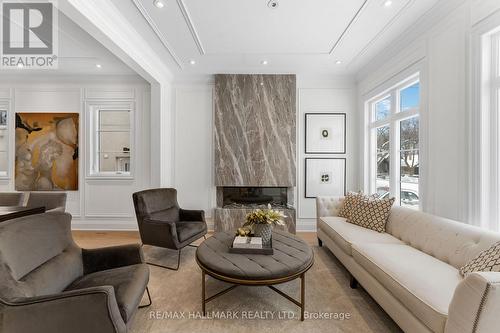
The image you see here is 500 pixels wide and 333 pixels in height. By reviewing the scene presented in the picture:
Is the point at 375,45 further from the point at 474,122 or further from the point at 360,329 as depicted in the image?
the point at 360,329

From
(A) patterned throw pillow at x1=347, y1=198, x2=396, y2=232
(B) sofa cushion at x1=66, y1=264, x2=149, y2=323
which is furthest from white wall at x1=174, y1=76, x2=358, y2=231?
(B) sofa cushion at x1=66, y1=264, x2=149, y2=323

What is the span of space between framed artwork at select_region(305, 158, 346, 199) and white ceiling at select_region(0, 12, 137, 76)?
3642 millimetres

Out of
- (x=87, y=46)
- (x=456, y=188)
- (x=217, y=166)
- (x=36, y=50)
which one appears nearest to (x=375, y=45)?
(x=456, y=188)

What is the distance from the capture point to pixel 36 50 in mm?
3127

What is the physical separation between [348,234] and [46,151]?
5058mm

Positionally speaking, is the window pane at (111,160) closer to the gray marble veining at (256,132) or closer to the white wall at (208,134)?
the white wall at (208,134)

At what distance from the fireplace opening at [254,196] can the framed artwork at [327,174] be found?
568mm

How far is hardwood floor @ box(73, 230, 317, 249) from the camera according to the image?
3461mm

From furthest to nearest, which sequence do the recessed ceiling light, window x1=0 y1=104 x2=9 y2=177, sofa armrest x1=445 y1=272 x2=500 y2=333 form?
window x1=0 y1=104 x2=9 y2=177 → the recessed ceiling light → sofa armrest x1=445 y1=272 x2=500 y2=333

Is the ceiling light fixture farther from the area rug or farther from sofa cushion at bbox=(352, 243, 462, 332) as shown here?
the area rug

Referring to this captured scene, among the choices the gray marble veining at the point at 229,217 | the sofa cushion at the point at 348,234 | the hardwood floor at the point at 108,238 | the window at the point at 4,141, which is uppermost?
the window at the point at 4,141

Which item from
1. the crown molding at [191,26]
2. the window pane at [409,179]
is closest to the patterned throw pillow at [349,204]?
the window pane at [409,179]

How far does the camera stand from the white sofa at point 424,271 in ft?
3.45

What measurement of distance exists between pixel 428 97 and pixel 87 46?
4.34 meters
